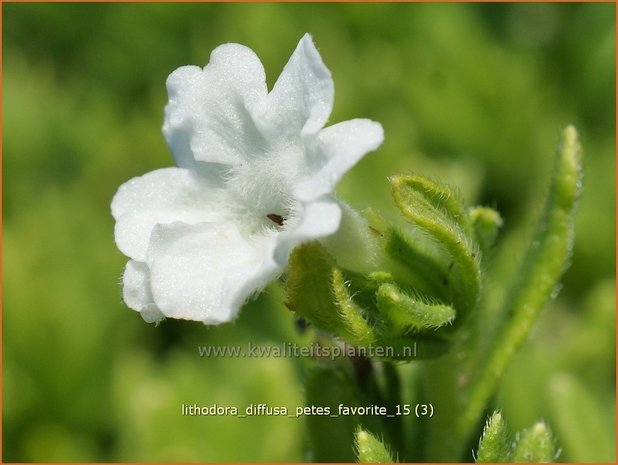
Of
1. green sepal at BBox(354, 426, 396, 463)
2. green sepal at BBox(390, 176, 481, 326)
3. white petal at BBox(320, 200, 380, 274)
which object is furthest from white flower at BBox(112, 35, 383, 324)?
green sepal at BBox(354, 426, 396, 463)

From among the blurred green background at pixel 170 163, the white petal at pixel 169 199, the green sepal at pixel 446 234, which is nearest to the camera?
the green sepal at pixel 446 234

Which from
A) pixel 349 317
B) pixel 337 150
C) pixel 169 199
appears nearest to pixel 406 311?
pixel 349 317

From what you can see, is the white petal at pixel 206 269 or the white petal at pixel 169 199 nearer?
the white petal at pixel 206 269

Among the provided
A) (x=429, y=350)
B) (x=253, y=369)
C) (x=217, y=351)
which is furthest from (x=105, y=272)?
(x=429, y=350)

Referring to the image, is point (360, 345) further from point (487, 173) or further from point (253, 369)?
point (487, 173)

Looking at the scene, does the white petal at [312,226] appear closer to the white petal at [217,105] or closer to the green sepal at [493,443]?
the white petal at [217,105]

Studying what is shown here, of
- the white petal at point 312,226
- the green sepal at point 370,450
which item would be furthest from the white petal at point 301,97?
the green sepal at point 370,450
